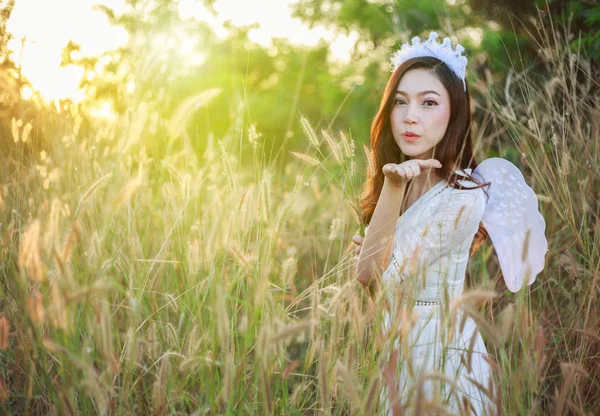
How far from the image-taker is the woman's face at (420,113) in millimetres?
2109

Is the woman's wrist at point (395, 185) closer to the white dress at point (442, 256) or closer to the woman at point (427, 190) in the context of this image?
the woman at point (427, 190)

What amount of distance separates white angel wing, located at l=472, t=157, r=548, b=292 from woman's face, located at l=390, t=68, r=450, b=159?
0.77ft

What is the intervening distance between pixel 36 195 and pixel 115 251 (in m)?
0.45

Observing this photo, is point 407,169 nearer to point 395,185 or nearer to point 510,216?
point 395,185

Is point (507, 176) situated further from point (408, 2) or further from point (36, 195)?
point (408, 2)

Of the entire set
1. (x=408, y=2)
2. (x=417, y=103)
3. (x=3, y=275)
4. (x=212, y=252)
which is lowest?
(x=3, y=275)

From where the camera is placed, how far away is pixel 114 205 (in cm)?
155

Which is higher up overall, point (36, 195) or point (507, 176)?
point (507, 176)

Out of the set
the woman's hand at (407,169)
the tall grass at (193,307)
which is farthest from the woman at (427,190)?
the tall grass at (193,307)

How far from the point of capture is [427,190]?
6.80ft

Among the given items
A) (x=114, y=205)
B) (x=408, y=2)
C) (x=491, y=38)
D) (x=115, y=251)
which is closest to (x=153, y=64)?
(x=115, y=251)

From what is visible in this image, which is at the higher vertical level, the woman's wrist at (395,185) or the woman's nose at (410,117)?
the woman's nose at (410,117)

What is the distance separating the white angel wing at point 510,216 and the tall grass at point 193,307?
15cm

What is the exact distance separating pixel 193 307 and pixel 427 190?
0.93m
